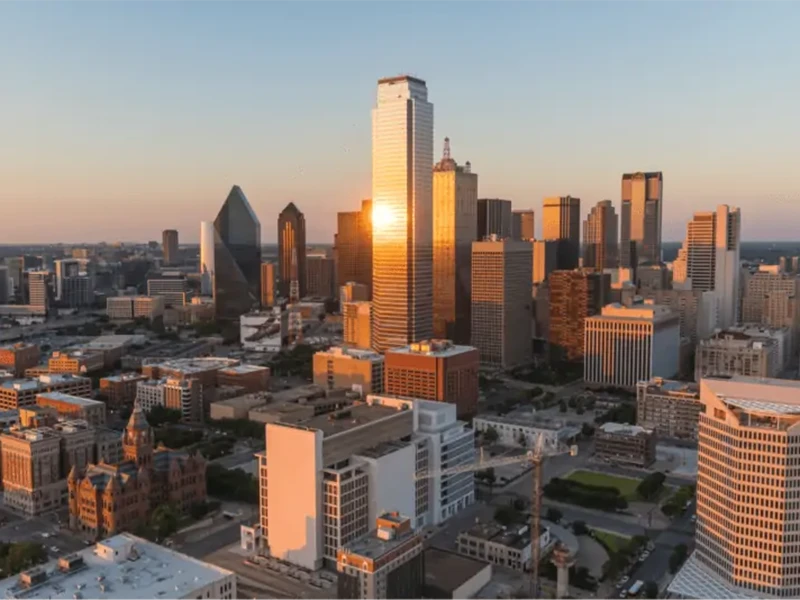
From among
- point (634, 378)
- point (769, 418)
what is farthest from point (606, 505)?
point (634, 378)

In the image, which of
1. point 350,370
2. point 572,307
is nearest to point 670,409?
point 350,370

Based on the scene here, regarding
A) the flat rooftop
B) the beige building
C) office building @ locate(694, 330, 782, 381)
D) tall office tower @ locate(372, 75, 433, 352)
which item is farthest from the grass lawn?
the beige building

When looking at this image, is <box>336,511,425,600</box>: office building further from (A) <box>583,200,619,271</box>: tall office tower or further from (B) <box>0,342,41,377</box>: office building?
(A) <box>583,200,619,271</box>: tall office tower

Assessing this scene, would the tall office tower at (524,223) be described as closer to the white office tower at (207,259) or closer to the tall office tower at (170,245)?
the white office tower at (207,259)

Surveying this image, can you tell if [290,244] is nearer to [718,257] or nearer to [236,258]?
[236,258]

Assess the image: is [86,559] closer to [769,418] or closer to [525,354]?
[769,418]
